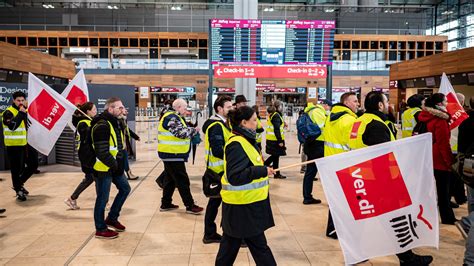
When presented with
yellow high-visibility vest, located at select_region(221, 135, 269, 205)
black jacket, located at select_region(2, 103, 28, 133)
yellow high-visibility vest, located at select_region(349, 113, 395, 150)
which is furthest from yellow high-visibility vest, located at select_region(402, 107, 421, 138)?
black jacket, located at select_region(2, 103, 28, 133)

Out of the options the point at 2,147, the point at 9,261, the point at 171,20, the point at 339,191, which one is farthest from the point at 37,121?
the point at 171,20

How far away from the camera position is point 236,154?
2688mm

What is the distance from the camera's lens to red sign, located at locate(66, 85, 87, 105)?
21.2 ft

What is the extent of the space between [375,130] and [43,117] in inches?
181

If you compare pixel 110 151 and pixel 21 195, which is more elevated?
pixel 110 151

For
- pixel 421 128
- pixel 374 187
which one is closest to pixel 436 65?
pixel 421 128

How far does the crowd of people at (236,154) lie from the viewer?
2.76m

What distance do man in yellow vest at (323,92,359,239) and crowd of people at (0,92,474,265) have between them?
0.01 m

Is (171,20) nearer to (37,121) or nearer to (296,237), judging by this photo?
(37,121)

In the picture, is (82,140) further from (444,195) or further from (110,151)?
(444,195)

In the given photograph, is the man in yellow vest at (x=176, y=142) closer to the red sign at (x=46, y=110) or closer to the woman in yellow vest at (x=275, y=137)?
the red sign at (x=46, y=110)

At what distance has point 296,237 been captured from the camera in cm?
439

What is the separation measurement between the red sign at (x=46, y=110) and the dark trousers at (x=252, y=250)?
364 cm

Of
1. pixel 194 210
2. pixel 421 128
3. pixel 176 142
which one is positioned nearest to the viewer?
pixel 421 128
